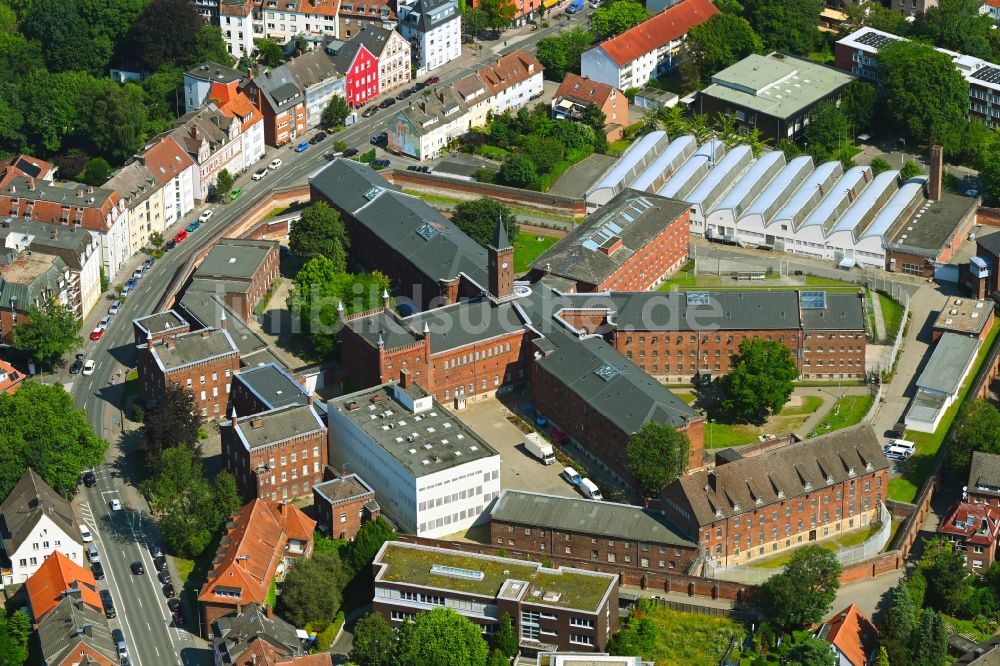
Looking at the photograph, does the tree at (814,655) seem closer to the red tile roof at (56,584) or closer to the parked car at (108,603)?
the parked car at (108,603)

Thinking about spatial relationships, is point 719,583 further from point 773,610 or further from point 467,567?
point 467,567

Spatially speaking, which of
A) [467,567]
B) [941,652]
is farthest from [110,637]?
[941,652]

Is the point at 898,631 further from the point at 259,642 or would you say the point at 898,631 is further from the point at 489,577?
the point at 259,642

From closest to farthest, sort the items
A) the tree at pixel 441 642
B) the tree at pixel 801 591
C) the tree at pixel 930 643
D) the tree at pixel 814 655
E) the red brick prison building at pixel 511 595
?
the tree at pixel 441 642 < the tree at pixel 814 655 < the tree at pixel 930 643 < the red brick prison building at pixel 511 595 < the tree at pixel 801 591

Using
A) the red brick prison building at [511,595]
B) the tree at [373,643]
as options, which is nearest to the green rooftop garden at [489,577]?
the red brick prison building at [511,595]

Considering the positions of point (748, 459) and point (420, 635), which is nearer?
point (420, 635)

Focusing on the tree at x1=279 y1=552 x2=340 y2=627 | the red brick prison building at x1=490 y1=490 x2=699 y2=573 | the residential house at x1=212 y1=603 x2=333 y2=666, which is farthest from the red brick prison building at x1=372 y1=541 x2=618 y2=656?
the residential house at x1=212 y1=603 x2=333 y2=666
